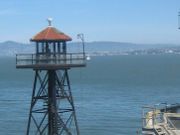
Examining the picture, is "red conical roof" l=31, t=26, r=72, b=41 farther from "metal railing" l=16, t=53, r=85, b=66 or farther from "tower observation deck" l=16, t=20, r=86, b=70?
"metal railing" l=16, t=53, r=85, b=66

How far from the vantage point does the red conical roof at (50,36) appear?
A: 39.6 m

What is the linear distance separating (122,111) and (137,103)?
8.69m

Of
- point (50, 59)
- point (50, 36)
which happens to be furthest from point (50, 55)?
point (50, 36)

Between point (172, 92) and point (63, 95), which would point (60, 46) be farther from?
point (172, 92)

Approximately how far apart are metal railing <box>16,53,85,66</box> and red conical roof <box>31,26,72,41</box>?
3.45 ft

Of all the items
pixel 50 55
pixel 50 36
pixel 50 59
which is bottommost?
pixel 50 59

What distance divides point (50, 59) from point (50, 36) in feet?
5.11

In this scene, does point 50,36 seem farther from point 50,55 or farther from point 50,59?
point 50,59

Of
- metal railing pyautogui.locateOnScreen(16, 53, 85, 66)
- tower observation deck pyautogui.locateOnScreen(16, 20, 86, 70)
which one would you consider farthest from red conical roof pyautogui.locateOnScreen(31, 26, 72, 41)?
metal railing pyautogui.locateOnScreen(16, 53, 85, 66)

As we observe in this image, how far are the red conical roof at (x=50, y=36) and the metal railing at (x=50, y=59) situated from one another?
1.05 m

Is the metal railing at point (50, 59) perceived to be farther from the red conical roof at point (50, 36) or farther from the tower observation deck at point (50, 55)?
the red conical roof at point (50, 36)

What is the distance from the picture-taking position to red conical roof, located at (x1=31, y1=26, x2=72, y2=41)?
39.6 metres

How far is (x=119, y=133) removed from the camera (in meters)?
57.7

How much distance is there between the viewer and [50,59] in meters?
39.5
